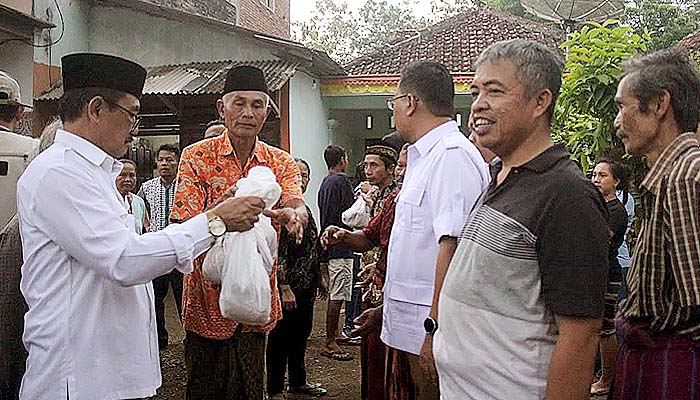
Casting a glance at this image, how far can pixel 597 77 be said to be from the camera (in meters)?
5.31

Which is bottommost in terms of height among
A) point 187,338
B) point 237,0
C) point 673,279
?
point 187,338

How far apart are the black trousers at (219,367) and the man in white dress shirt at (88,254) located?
0.99 metres

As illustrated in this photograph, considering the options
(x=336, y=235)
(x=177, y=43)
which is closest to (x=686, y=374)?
(x=336, y=235)

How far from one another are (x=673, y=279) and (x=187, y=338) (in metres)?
2.36

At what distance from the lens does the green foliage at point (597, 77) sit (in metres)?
5.34

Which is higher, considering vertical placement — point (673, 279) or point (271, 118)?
point (271, 118)

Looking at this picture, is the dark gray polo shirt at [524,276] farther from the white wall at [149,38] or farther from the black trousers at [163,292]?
the white wall at [149,38]

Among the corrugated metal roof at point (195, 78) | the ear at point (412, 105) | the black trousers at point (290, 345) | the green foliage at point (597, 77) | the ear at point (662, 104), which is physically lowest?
the black trousers at point (290, 345)

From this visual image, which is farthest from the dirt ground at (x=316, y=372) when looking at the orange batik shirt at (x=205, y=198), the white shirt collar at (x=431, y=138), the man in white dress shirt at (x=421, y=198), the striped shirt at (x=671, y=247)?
the striped shirt at (x=671, y=247)

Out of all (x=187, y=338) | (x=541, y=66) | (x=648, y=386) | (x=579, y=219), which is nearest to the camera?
(x=579, y=219)

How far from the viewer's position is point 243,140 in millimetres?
3662

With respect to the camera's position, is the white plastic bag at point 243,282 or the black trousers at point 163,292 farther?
the black trousers at point 163,292

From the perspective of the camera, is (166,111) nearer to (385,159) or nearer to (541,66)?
(385,159)

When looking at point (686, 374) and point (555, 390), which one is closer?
point (555, 390)
